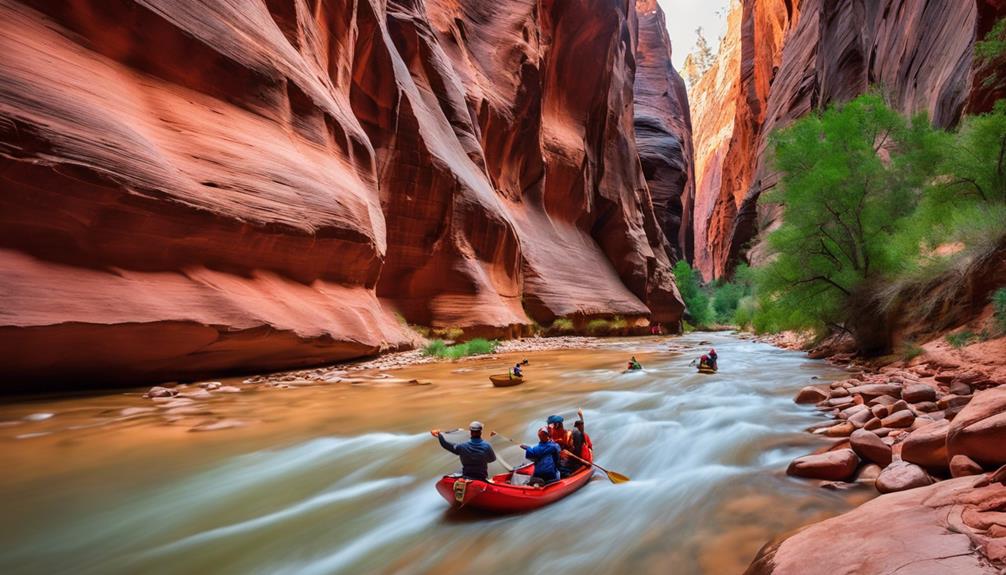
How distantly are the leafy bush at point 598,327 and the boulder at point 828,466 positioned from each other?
70.6 ft

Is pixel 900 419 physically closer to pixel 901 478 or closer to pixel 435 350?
pixel 901 478

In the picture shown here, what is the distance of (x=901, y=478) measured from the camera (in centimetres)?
338

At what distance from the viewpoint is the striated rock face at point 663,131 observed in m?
51.9

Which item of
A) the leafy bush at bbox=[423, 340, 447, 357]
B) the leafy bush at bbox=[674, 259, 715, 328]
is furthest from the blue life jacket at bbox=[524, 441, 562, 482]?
the leafy bush at bbox=[674, 259, 715, 328]

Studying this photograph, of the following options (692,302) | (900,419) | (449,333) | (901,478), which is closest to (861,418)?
(900,419)

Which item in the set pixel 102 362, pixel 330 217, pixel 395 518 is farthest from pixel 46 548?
pixel 330 217

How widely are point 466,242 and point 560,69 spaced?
1937 cm

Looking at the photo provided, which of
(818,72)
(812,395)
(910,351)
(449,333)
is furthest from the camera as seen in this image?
(818,72)

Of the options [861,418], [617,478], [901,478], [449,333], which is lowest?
[617,478]

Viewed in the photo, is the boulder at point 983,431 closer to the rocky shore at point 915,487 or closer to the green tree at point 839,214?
the rocky shore at point 915,487

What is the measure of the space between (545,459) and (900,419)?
11.8ft

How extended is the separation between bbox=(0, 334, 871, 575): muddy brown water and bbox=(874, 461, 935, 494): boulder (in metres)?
0.20

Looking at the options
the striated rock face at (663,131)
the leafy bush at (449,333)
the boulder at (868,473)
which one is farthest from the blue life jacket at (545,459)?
the striated rock face at (663,131)

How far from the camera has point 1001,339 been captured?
639 centimetres
